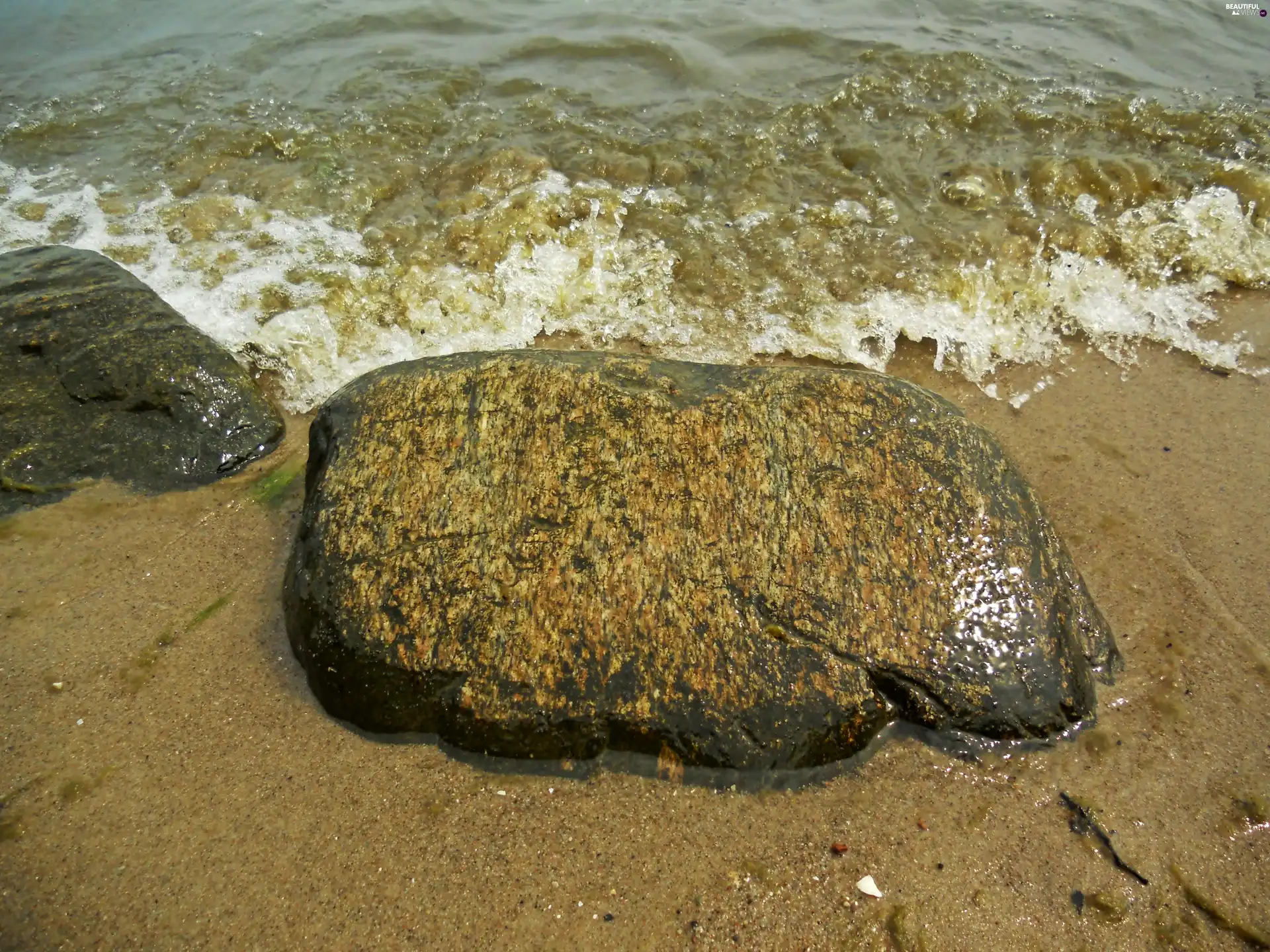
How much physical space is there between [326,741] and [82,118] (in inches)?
272

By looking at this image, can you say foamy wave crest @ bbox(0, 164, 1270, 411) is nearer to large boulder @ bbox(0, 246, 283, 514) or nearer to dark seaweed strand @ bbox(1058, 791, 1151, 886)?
large boulder @ bbox(0, 246, 283, 514)

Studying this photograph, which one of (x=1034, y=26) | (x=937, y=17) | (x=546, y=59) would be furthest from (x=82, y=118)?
(x=1034, y=26)

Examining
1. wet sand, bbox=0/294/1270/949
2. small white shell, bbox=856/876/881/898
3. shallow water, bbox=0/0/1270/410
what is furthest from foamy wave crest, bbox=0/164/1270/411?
small white shell, bbox=856/876/881/898

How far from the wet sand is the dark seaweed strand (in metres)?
0.02

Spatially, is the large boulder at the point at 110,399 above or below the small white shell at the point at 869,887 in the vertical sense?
above

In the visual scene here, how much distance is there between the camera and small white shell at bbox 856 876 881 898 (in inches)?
86.9

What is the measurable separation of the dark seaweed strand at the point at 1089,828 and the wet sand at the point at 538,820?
20 mm

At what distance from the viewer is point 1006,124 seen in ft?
20.7

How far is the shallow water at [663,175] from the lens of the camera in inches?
186

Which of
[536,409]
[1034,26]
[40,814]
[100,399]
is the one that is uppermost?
[1034,26]

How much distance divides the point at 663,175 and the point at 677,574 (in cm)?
420

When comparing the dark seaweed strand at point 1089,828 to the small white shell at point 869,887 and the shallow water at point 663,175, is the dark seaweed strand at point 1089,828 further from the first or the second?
the shallow water at point 663,175

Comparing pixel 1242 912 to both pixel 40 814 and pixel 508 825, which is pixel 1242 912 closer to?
pixel 508 825

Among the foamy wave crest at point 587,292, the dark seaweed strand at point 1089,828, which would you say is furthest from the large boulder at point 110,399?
the dark seaweed strand at point 1089,828
